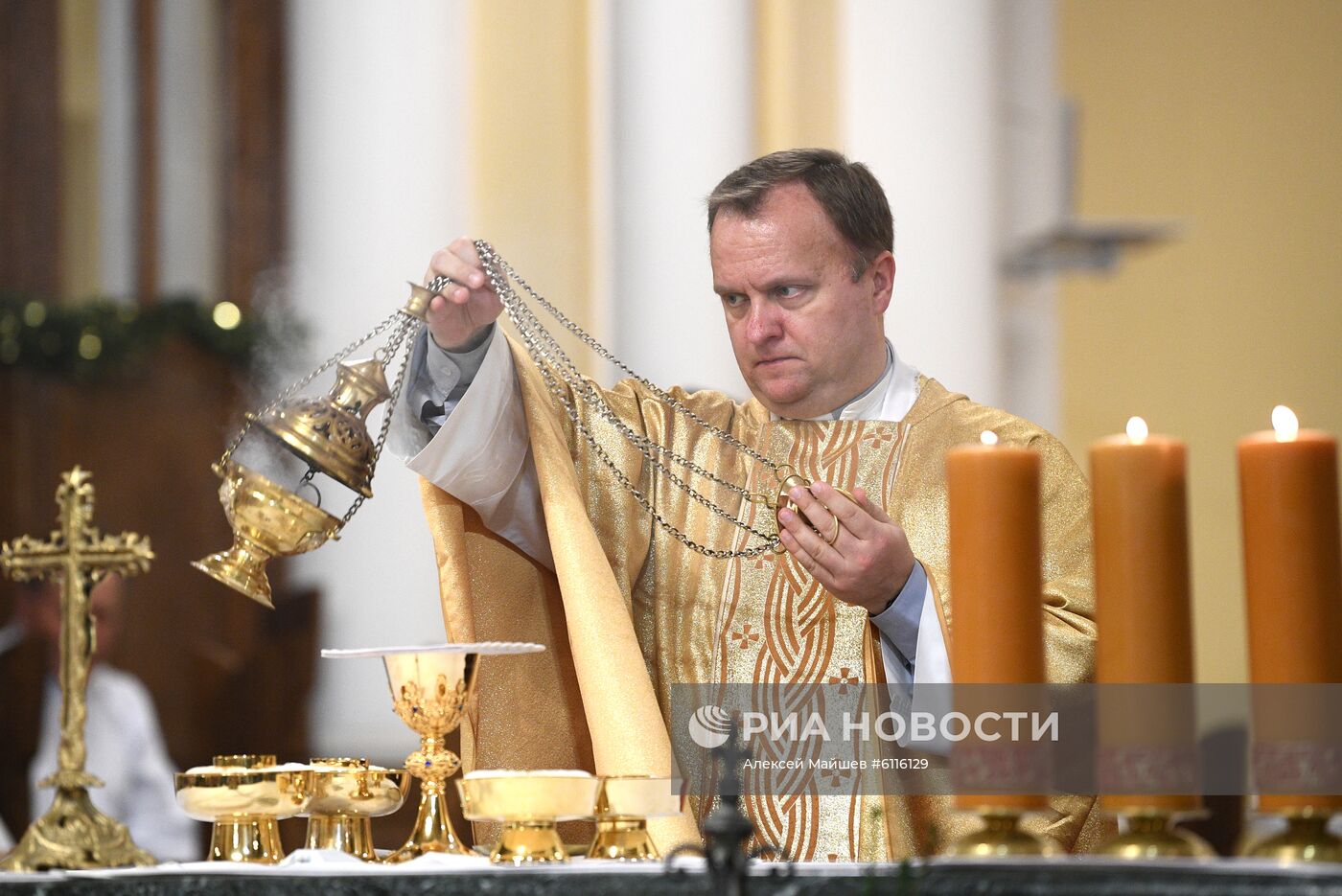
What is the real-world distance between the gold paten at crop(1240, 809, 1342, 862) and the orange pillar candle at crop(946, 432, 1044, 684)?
0.25 meters

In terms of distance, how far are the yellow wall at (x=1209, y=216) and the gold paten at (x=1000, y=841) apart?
570 cm

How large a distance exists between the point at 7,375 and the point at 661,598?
175 inches

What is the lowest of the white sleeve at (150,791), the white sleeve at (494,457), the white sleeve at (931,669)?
the white sleeve at (150,791)

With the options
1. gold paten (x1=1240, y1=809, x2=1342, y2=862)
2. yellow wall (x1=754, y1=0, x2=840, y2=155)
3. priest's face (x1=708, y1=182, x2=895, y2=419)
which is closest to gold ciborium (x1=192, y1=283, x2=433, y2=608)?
gold paten (x1=1240, y1=809, x2=1342, y2=862)

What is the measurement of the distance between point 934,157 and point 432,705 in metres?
4.19

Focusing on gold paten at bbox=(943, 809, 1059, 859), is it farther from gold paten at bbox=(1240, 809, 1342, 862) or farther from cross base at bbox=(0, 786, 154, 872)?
cross base at bbox=(0, 786, 154, 872)

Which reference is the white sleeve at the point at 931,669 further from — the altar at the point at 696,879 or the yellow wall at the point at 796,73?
the yellow wall at the point at 796,73

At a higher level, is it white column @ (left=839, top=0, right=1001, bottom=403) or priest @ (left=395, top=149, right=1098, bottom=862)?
white column @ (left=839, top=0, right=1001, bottom=403)

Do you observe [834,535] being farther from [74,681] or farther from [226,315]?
[226,315]

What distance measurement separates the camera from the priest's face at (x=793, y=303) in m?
3.15

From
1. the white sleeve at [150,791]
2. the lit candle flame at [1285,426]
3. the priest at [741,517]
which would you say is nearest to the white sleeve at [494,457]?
the priest at [741,517]

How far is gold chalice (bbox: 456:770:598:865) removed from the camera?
5.77ft

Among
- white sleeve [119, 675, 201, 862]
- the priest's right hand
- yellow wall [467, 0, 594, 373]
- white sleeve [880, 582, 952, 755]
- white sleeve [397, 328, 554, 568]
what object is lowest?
white sleeve [119, 675, 201, 862]

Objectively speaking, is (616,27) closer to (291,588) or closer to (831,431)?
(291,588)
